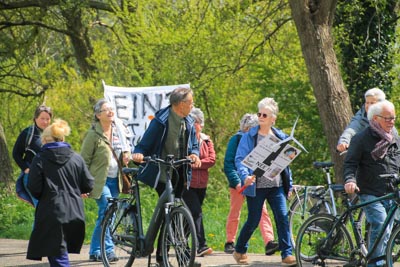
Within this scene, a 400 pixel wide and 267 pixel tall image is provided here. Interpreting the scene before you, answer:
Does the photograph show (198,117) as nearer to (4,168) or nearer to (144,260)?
(144,260)

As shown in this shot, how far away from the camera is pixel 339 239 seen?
8.75 meters

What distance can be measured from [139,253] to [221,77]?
40.4 feet

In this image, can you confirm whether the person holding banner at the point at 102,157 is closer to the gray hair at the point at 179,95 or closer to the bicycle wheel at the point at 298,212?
the gray hair at the point at 179,95

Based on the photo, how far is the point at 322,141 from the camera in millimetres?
18188

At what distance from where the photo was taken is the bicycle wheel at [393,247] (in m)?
8.05

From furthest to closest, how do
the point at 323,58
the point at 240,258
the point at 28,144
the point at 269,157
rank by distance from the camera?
the point at 323,58 → the point at 28,144 → the point at 240,258 → the point at 269,157

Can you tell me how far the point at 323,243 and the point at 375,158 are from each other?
0.88 m

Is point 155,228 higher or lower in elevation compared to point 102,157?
lower

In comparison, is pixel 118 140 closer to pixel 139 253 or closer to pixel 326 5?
pixel 139 253

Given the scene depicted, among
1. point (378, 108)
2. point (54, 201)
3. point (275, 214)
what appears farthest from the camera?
point (275, 214)

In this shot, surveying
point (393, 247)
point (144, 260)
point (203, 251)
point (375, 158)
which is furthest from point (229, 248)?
point (393, 247)

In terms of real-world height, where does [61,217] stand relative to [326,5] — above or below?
below

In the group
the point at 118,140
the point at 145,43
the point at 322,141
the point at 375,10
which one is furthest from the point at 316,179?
the point at 118,140

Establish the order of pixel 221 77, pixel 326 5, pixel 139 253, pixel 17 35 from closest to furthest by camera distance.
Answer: pixel 139 253, pixel 326 5, pixel 221 77, pixel 17 35
